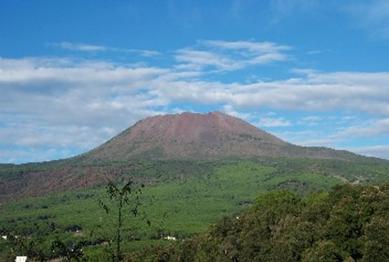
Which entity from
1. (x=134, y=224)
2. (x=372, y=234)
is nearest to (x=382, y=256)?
(x=372, y=234)

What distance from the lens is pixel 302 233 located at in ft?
218

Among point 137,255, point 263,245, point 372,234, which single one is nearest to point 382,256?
point 372,234

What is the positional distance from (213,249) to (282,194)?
714 inches

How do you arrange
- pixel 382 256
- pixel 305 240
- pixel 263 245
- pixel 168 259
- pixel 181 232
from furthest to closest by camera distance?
1. pixel 181 232
2. pixel 168 259
3. pixel 263 245
4. pixel 305 240
5. pixel 382 256

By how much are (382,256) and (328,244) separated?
523cm

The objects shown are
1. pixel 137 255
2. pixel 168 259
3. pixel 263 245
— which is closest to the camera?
pixel 263 245

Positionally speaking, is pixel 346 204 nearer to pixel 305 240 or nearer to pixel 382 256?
pixel 305 240

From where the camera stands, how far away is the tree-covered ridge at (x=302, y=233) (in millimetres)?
59000

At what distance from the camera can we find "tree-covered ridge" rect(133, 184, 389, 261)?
194 ft

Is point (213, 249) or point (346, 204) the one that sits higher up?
point (346, 204)

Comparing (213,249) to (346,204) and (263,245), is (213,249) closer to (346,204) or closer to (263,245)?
(263,245)

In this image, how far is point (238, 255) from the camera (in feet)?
260

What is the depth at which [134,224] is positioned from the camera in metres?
189

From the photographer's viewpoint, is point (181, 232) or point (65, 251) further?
point (181, 232)
